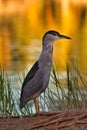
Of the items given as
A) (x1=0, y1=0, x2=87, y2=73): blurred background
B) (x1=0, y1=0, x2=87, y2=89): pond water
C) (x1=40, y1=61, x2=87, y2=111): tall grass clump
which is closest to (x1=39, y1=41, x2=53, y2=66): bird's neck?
(x1=40, y1=61, x2=87, y2=111): tall grass clump

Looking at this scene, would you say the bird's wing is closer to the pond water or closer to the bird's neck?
the bird's neck

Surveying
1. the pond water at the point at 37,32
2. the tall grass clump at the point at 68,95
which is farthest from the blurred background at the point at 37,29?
the tall grass clump at the point at 68,95

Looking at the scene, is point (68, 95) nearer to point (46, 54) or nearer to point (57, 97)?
point (57, 97)

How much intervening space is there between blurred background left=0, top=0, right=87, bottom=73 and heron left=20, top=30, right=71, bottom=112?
7.06ft

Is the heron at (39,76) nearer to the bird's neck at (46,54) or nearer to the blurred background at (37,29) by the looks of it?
the bird's neck at (46,54)

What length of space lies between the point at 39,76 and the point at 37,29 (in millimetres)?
18341

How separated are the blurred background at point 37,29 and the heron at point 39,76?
215 centimetres

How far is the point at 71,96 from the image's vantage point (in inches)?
246

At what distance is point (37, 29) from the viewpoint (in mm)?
23969

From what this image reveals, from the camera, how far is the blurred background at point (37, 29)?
624 inches

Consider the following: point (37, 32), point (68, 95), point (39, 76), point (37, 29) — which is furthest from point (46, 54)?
point (37, 29)

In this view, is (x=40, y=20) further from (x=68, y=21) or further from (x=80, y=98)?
(x=80, y=98)

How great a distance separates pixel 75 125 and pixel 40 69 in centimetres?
165

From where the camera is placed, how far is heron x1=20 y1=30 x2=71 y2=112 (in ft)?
18.4
